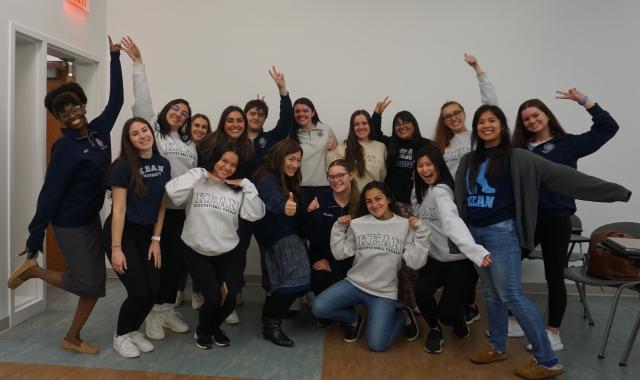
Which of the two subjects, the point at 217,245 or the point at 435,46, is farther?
the point at 435,46

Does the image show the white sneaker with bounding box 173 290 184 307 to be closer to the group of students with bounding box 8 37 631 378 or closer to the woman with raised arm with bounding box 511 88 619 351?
the group of students with bounding box 8 37 631 378

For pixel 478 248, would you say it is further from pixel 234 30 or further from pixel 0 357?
pixel 234 30

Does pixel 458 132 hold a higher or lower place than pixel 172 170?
higher

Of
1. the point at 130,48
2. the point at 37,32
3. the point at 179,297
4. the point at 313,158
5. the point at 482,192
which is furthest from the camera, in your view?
the point at 179,297

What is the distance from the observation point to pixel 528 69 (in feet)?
13.4

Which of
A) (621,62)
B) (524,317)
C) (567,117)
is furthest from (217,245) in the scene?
(621,62)

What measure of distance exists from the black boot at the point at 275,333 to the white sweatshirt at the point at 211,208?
1.88 feet

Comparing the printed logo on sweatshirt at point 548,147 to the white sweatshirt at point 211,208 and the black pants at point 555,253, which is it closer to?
the black pants at point 555,253

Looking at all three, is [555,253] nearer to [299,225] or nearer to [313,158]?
[299,225]

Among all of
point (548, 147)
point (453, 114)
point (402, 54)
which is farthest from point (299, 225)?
point (402, 54)

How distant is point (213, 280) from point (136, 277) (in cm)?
44

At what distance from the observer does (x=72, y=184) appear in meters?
2.61

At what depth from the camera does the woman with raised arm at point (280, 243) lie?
2875mm

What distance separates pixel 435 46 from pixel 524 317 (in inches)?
105
